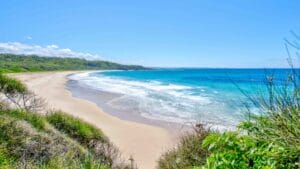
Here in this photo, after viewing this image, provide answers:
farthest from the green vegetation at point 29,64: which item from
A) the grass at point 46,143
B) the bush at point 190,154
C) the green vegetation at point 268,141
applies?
the green vegetation at point 268,141

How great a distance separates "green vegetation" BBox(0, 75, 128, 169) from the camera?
221 inches

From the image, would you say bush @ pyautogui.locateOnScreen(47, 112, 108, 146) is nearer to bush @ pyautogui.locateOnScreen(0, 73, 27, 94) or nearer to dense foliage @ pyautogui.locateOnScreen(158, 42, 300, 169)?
bush @ pyautogui.locateOnScreen(0, 73, 27, 94)

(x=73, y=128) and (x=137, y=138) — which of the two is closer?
(x=73, y=128)

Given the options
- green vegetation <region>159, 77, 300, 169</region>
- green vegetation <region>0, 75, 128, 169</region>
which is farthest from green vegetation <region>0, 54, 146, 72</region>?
green vegetation <region>159, 77, 300, 169</region>

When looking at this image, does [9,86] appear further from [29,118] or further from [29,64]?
[29,64]

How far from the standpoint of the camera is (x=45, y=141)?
7645mm

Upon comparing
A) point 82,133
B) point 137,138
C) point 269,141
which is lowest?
point 137,138

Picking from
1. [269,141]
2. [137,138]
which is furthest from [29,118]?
[137,138]

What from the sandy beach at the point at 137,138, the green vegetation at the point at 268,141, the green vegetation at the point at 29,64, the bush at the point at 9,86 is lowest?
the sandy beach at the point at 137,138

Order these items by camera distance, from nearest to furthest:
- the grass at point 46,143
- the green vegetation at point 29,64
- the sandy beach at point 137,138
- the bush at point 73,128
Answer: the grass at point 46,143 → the bush at point 73,128 → the sandy beach at point 137,138 → the green vegetation at point 29,64

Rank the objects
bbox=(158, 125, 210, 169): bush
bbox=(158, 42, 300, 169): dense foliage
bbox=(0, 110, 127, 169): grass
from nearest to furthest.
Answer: bbox=(158, 42, 300, 169): dense foliage
bbox=(0, 110, 127, 169): grass
bbox=(158, 125, 210, 169): bush

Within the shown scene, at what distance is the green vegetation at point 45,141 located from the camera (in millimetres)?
5625

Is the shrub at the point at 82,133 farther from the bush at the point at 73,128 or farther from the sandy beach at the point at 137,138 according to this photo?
the sandy beach at the point at 137,138

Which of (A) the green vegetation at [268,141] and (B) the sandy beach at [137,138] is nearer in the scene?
(A) the green vegetation at [268,141]
